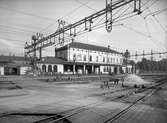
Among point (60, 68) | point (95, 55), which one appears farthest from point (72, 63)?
point (95, 55)

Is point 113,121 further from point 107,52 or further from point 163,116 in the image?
point 107,52

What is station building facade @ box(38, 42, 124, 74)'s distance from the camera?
38906 millimetres

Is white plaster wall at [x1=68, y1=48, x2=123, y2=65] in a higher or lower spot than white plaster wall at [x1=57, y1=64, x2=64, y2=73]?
higher

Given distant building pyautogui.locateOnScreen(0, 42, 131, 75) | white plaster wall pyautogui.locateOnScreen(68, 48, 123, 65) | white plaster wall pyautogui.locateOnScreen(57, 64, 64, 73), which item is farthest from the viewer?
white plaster wall pyautogui.locateOnScreen(68, 48, 123, 65)

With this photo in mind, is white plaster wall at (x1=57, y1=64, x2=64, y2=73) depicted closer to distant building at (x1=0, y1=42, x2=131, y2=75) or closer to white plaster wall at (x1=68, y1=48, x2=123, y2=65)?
distant building at (x1=0, y1=42, x2=131, y2=75)

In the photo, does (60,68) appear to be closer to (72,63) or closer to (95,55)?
(72,63)

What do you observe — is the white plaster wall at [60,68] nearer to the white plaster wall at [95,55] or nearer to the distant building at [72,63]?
the distant building at [72,63]

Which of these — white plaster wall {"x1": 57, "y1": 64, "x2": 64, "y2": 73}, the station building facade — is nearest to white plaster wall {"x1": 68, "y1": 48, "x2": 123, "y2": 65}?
the station building facade

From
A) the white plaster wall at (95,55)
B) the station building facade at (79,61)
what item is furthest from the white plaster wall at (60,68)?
the white plaster wall at (95,55)

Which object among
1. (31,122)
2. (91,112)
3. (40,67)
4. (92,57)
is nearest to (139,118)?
(91,112)

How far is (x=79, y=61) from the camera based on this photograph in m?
46.7

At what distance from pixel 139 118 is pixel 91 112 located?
8.05ft

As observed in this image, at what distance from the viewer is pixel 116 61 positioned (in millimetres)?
60969

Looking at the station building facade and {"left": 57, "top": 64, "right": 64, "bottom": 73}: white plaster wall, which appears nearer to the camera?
the station building facade
